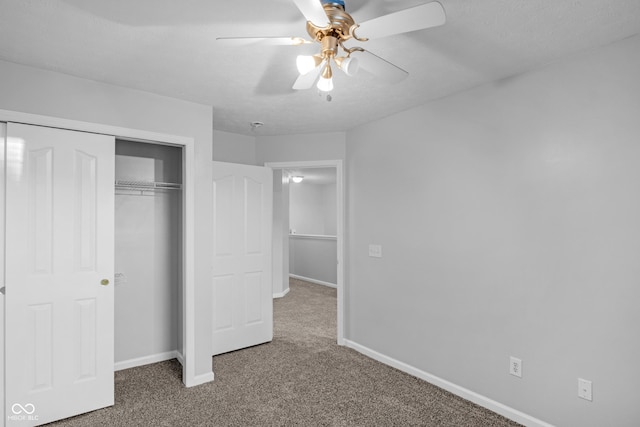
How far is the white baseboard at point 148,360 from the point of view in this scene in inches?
133

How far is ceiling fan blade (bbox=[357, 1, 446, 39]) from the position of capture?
1.35m

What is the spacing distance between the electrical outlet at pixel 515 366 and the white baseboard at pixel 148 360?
2.87 m

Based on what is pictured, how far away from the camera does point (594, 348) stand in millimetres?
2164

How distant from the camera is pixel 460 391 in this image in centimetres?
287

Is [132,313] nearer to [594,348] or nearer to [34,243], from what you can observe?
[34,243]

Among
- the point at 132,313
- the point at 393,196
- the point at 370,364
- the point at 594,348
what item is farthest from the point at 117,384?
the point at 594,348

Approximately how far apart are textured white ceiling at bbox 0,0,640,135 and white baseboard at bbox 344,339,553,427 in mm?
2396

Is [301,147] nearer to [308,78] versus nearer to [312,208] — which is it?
[308,78]

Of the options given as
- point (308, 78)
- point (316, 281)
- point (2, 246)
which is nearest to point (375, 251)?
point (308, 78)

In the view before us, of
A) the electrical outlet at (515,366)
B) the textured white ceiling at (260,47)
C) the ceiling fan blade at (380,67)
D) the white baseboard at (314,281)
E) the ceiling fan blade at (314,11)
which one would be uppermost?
the textured white ceiling at (260,47)

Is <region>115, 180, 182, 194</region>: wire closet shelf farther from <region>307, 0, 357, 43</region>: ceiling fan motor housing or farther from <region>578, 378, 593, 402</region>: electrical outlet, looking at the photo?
<region>578, 378, 593, 402</region>: electrical outlet

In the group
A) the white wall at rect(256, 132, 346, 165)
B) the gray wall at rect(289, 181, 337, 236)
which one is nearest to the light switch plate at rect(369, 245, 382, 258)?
the white wall at rect(256, 132, 346, 165)

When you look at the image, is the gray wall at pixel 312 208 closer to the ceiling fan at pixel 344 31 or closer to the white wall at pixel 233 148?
the white wall at pixel 233 148

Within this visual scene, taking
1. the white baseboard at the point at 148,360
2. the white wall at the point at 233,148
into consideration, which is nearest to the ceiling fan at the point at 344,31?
the white wall at the point at 233,148
